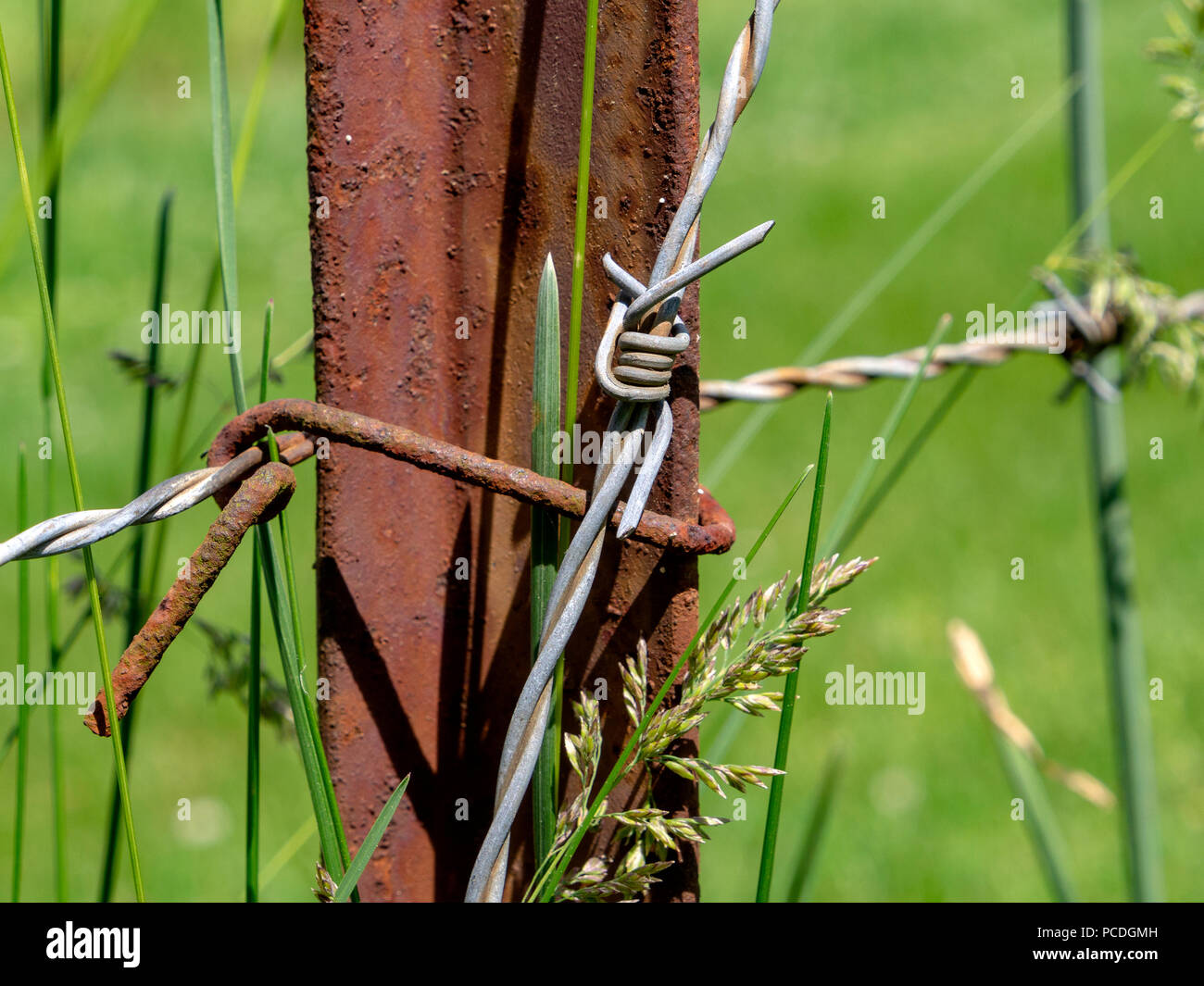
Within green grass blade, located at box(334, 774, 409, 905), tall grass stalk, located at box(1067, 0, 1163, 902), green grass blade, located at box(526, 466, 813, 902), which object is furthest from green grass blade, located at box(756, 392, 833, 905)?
tall grass stalk, located at box(1067, 0, 1163, 902)

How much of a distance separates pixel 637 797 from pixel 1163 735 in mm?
2222

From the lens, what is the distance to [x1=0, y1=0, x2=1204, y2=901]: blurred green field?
212 centimetres

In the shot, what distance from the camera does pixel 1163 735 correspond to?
230cm

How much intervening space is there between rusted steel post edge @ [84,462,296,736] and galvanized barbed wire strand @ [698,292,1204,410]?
0.23 metres

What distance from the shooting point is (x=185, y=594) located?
0.40 metres

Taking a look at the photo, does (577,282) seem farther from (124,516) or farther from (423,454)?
(124,516)

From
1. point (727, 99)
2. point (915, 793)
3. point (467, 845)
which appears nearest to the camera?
point (727, 99)

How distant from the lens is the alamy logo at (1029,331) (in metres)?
0.80

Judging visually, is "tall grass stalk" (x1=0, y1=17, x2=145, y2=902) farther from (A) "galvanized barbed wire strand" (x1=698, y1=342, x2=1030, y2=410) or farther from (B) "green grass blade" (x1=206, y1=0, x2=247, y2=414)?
(A) "galvanized barbed wire strand" (x1=698, y1=342, x2=1030, y2=410)

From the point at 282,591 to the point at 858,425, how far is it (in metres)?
3.22

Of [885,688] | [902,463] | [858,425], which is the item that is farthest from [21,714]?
[858,425]
